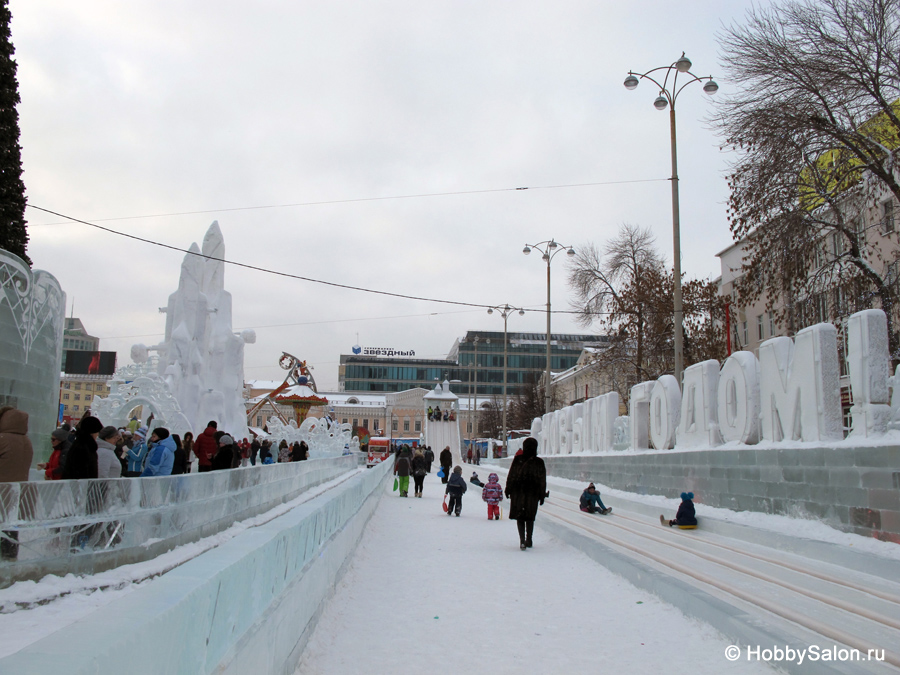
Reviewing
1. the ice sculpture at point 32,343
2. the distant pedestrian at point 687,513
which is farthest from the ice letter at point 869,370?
the ice sculpture at point 32,343

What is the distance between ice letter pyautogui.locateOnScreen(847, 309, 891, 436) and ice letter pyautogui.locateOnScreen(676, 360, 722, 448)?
4599 millimetres

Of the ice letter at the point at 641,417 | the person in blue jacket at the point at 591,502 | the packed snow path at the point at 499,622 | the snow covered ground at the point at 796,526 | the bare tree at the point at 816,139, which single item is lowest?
the packed snow path at the point at 499,622

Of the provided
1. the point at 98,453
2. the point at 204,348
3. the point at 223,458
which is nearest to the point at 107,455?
the point at 98,453

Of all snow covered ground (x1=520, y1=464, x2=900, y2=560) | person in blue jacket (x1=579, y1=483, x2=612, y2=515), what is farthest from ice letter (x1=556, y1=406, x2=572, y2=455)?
snow covered ground (x1=520, y1=464, x2=900, y2=560)

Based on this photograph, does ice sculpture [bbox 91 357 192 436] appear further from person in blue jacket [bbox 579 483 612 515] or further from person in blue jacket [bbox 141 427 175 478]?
person in blue jacket [bbox 579 483 612 515]

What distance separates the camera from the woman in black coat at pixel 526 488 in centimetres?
1107

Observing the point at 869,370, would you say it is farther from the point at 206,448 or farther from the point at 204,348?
the point at 204,348

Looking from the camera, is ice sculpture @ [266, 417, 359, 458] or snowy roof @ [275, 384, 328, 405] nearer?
ice sculpture @ [266, 417, 359, 458]

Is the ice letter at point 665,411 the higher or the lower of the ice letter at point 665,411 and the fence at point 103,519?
the higher

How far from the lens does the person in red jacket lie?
15609 mm

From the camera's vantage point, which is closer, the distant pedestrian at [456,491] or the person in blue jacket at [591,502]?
the person in blue jacket at [591,502]

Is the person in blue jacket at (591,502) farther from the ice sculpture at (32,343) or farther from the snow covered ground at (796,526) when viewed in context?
the ice sculpture at (32,343)

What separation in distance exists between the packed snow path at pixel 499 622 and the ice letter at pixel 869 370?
13.2ft

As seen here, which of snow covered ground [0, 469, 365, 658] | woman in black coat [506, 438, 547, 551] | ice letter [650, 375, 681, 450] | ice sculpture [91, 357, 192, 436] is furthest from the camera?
ice sculpture [91, 357, 192, 436]
